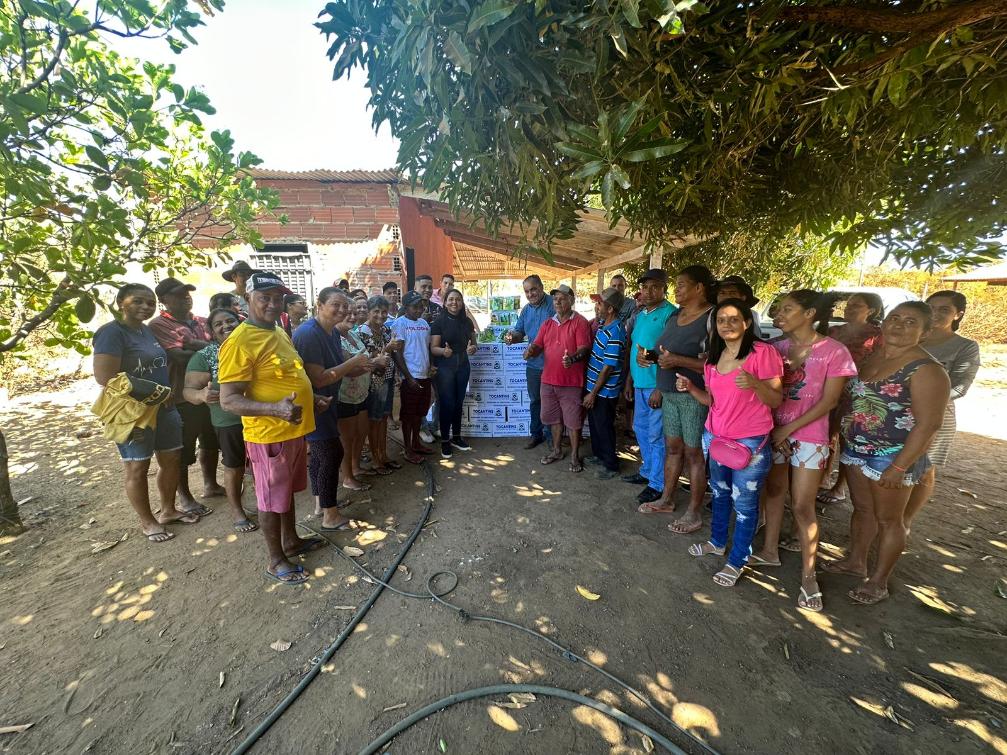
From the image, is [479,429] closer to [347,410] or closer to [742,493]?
[347,410]

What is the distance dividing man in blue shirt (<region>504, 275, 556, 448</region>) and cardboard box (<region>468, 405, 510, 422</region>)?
0.51 meters

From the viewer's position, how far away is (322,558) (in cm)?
326

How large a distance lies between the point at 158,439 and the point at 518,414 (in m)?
4.17

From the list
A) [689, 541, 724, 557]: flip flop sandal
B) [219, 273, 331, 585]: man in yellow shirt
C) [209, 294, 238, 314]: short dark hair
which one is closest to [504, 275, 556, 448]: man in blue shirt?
[689, 541, 724, 557]: flip flop sandal

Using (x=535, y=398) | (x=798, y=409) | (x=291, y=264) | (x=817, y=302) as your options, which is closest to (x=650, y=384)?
(x=798, y=409)

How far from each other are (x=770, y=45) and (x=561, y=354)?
315 cm

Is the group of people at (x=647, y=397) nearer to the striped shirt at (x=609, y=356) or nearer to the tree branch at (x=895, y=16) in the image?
the striped shirt at (x=609, y=356)

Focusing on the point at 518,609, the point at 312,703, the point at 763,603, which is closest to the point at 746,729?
the point at 763,603

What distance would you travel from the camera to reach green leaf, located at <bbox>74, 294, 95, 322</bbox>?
73.8 inches

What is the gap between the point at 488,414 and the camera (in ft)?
20.0

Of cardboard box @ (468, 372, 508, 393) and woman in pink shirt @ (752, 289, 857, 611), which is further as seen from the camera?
cardboard box @ (468, 372, 508, 393)

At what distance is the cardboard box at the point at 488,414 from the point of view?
20.0ft

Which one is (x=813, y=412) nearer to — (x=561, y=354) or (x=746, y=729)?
(x=746, y=729)

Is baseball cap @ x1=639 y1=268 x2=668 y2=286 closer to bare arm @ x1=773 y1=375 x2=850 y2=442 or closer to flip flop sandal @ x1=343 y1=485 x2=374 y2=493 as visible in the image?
bare arm @ x1=773 y1=375 x2=850 y2=442
